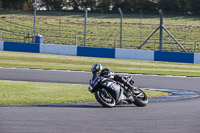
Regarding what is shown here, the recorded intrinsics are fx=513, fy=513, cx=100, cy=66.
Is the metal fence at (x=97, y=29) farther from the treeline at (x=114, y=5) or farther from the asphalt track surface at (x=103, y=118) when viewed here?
the asphalt track surface at (x=103, y=118)

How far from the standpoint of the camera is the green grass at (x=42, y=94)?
11.6 m

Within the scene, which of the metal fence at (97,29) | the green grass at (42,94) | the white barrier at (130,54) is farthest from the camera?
the metal fence at (97,29)

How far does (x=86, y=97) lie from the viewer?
1262cm

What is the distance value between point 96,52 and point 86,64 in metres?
4.09

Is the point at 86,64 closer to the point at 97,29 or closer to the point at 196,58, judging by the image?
the point at 196,58

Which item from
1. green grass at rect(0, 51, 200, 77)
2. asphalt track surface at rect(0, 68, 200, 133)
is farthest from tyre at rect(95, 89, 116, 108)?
green grass at rect(0, 51, 200, 77)

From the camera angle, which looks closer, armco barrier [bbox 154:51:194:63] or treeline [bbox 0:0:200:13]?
armco barrier [bbox 154:51:194:63]

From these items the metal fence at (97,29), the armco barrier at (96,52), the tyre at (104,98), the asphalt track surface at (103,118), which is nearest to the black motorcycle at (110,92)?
the tyre at (104,98)

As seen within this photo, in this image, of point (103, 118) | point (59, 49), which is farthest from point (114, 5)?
point (103, 118)

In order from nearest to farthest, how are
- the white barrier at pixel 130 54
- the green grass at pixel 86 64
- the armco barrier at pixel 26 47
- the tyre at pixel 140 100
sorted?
the tyre at pixel 140 100, the green grass at pixel 86 64, the white barrier at pixel 130 54, the armco barrier at pixel 26 47

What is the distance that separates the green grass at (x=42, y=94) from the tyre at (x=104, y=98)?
1311mm

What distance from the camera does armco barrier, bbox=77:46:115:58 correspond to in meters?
29.2

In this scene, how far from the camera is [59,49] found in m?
30.7

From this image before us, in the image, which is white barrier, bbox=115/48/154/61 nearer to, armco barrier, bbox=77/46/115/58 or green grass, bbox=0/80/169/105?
armco barrier, bbox=77/46/115/58
